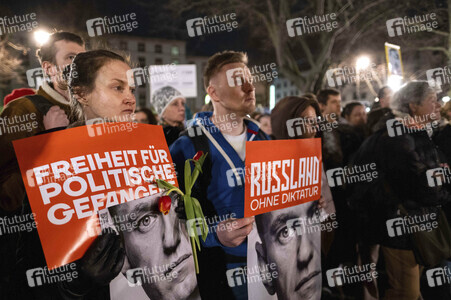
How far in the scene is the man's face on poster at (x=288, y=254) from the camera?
7.29ft

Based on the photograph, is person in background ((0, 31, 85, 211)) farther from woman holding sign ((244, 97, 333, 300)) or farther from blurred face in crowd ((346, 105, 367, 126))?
blurred face in crowd ((346, 105, 367, 126))

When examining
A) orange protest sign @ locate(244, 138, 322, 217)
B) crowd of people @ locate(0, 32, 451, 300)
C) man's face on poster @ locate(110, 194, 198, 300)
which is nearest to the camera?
man's face on poster @ locate(110, 194, 198, 300)

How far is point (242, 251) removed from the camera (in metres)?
2.27

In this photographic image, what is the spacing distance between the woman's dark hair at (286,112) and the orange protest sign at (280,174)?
486 mm

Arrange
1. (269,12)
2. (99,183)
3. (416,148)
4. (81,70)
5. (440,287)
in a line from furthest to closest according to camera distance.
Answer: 1. (269,12)
2. (440,287)
3. (416,148)
4. (81,70)
5. (99,183)

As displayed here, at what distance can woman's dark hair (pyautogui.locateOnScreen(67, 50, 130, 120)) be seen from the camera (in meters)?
1.81

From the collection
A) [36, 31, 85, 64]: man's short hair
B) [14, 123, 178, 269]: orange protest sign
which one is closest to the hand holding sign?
[14, 123, 178, 269]: orange protest sign

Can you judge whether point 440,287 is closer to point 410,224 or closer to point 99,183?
point 410,224

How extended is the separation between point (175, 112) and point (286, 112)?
2384 mm

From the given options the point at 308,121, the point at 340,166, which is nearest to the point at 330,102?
the point at 340,166

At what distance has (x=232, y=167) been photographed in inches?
90.2

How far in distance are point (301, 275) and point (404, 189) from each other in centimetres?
141

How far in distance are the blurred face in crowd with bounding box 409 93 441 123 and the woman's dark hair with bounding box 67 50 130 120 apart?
9.26 ft

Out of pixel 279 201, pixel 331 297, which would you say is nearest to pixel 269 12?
pixel 331 297
